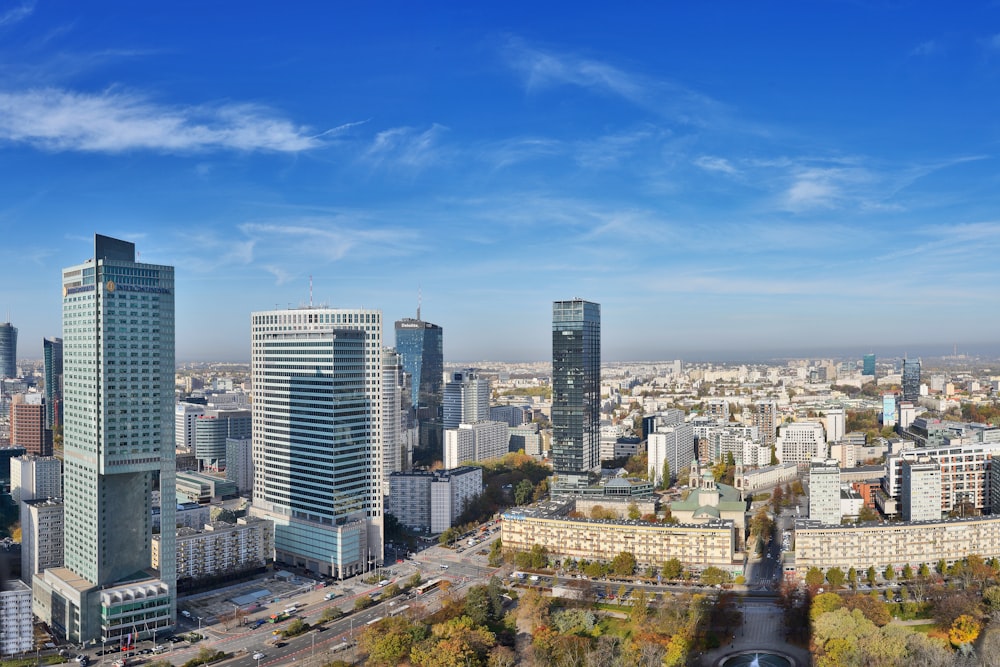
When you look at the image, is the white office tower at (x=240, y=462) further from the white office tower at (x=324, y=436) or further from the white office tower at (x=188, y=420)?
the white office tower at (x=324, y=436)

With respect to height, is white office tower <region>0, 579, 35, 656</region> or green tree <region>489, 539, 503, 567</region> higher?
white office tower <region>0, 579, 35, 656</region>

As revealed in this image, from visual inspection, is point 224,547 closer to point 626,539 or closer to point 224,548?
point 224,548

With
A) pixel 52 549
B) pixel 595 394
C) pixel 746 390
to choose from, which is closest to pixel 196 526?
pixel 52 549

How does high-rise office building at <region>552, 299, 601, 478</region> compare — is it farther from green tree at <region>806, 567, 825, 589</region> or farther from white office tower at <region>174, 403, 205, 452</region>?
white office tower at <region>174, 403, 205, 452</region>

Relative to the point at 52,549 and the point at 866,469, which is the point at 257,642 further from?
the point at 866,469

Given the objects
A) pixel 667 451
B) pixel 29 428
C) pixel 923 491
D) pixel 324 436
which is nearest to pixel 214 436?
pixel 29 428

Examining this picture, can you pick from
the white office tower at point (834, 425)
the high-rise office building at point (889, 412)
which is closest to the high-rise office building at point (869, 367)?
the high-rise office building at point (889, 412)

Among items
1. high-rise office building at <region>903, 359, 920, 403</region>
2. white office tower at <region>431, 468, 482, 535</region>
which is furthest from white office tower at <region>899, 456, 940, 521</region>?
high-rise office building at <region>903, 359, 920, 403</region>
